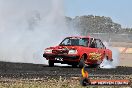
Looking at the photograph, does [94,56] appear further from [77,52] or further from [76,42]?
[77,52]

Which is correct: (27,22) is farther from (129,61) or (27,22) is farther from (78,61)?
(78,61)

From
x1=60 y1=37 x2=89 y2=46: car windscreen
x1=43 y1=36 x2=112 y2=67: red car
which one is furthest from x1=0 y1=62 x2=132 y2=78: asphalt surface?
x1=60 y1=37 x2=89 y2=46: car windscreen

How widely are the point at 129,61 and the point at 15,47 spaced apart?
880 centimetres

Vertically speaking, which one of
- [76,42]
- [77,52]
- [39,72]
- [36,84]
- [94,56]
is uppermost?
[76,42]

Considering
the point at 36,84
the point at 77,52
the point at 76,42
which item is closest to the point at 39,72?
the point at 77,52

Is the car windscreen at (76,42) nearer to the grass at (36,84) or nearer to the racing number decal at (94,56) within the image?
the racing number decal at (94,56)

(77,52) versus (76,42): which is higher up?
(76,42)

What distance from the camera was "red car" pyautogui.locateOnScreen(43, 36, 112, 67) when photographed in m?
20.7

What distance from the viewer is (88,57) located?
21547mm

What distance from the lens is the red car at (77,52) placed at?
2069 centimetres

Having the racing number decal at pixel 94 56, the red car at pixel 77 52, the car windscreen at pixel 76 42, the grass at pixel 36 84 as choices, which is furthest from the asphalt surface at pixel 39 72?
the car windscreen at pixel 76 42

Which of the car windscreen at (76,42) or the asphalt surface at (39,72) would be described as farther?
the car windscreen at (76,42)

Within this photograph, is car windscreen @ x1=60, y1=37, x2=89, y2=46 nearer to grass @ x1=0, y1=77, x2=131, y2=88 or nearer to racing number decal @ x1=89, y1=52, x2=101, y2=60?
racing number decal @ x1=89, y1=52, x2=101, y2=60

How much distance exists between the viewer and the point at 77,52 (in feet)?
67.9
